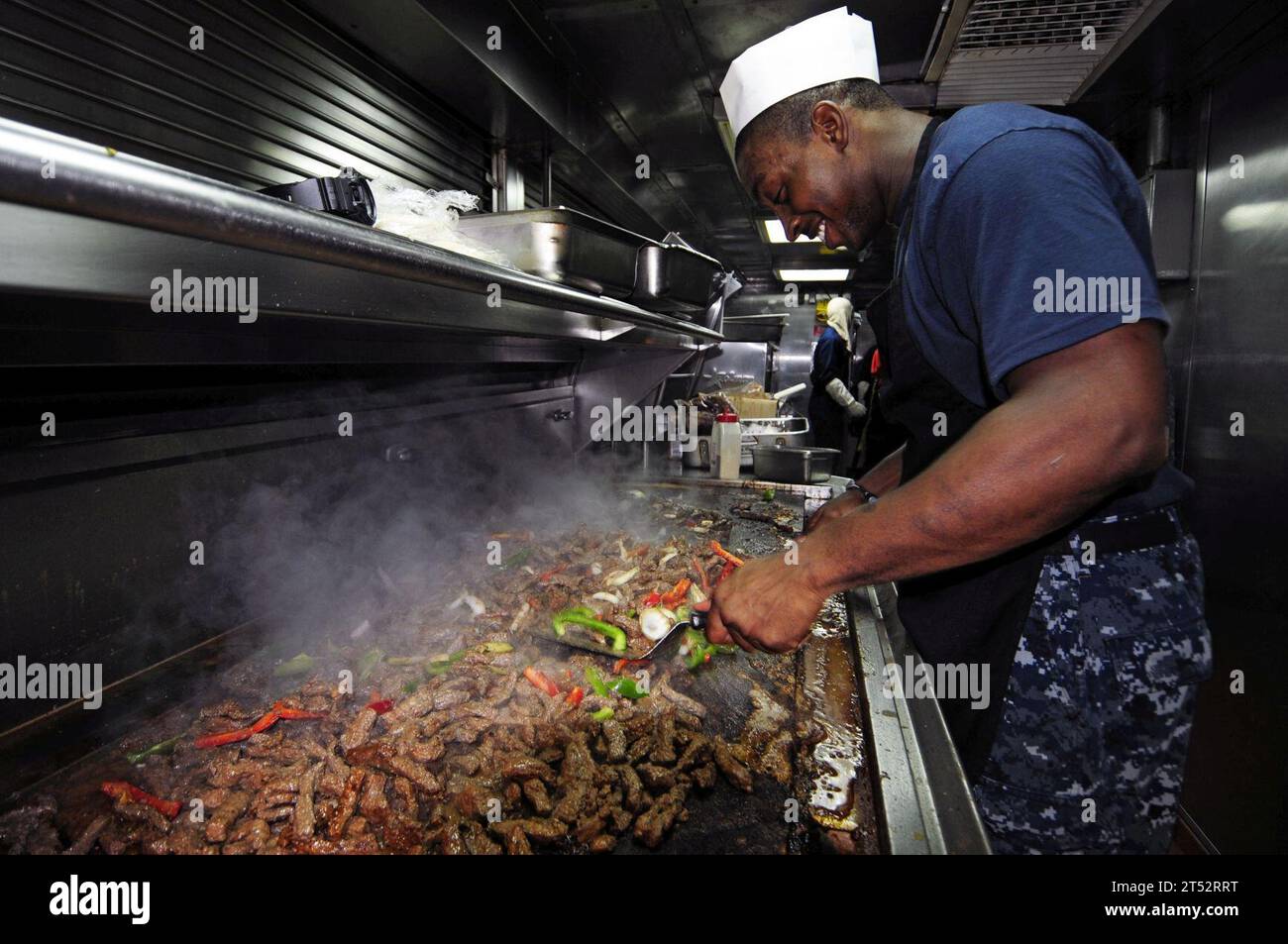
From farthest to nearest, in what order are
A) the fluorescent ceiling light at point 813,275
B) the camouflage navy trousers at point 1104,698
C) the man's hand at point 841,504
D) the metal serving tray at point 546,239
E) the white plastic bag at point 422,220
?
the fluorescent ceiling light at point 813,275 → the man's hand at point 841,504 → the metal serving tray at point 546,239 → the white plastic bag at point 422,220 → the camouflage navy trousers at point 1104,698

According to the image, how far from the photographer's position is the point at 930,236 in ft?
4.52

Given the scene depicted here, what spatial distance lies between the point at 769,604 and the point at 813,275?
10731 millimetres

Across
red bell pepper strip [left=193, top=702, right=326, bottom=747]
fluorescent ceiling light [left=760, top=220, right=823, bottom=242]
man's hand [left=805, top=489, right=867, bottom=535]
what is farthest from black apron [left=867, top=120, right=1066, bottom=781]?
fluorescent ceiling light [left=760, top=220, right=823, bottom=242]

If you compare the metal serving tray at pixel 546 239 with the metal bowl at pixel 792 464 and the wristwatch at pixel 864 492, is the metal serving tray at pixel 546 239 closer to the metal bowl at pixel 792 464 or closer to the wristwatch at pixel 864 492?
the wristwatch at pixel 864 492

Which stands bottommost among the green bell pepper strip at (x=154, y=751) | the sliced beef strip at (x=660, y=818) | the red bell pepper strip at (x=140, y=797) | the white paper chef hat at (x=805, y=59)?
the sliced beef strip at (x=660, y=818)

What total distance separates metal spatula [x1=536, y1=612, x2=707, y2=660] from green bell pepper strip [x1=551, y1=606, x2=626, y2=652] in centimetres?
1

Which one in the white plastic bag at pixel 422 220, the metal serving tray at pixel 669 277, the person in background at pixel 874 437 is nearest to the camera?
the white plastic bag at pixel 422 220

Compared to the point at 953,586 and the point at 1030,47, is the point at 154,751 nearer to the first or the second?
the point at 953,586

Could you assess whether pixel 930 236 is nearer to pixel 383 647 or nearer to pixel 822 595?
pixel 822 595

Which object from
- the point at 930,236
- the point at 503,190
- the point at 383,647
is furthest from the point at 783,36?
the point at 383,647

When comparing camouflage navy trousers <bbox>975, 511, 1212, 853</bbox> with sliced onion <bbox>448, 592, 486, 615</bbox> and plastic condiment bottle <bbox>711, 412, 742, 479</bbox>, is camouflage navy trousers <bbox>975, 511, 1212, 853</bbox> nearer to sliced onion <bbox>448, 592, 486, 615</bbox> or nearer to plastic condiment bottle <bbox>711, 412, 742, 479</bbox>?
sliced onion <bbox>448, 592, 486, 615</bbox>

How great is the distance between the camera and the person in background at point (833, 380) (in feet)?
30.6

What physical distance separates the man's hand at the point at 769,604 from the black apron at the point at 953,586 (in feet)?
1.84

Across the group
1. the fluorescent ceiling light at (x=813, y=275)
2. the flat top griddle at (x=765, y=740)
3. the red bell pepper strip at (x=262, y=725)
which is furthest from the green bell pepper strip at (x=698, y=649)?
the fluorescent ceiling light at (x=813, y=275)
